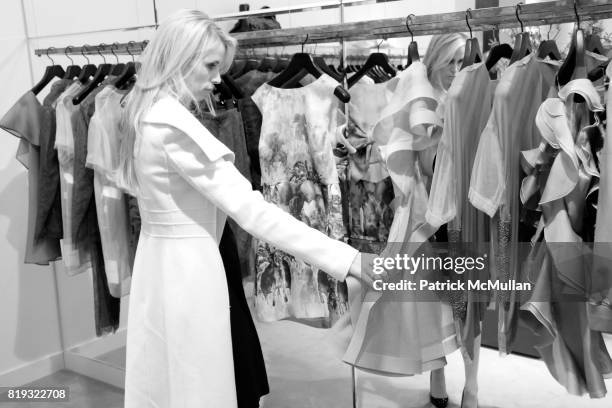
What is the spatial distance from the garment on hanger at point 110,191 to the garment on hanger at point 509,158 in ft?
4.67

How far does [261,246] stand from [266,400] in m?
0.93

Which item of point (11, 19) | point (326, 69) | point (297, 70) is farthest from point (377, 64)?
point (11, 19)

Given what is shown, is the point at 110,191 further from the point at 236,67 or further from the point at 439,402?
the point at 439,402

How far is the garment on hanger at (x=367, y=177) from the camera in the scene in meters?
1.93

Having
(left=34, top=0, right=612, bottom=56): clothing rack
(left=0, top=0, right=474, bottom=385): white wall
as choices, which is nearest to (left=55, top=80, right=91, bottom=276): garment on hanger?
(left=0, top=0, right=474, bottom=385): white wall

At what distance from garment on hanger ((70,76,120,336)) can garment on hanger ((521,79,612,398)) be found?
1711 mm

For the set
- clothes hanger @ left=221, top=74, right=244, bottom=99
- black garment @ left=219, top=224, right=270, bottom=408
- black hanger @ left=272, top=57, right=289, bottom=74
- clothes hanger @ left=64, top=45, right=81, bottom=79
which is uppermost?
clothes hanger @ left=64, top=45, right=81, bottom=79

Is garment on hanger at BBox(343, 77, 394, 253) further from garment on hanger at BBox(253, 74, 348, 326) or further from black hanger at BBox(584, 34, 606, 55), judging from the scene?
black hanger at BBox(584, 34, 606, 55)

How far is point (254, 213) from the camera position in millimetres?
A: 1526

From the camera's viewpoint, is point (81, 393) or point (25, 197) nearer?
point (81, 393)

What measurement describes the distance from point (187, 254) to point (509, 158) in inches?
34.4

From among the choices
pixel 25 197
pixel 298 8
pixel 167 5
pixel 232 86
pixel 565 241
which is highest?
pixel 167 5

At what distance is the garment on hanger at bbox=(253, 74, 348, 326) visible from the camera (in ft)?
6.62

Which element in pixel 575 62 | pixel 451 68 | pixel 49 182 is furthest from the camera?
pixel 49 182
